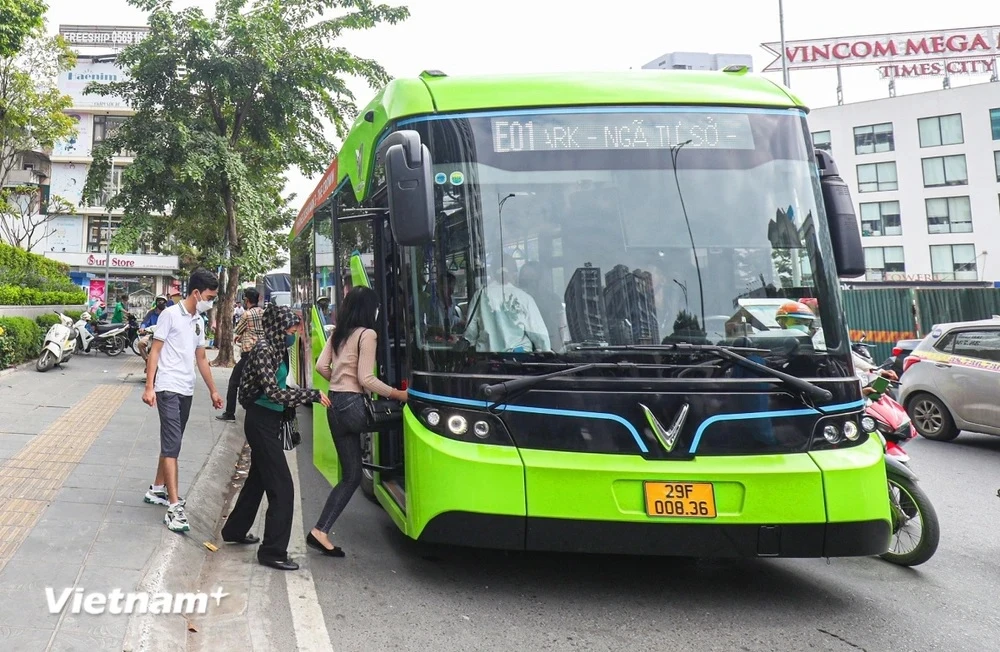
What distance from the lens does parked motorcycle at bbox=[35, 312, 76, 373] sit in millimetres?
13230

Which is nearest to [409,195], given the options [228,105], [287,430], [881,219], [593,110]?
[593,110]

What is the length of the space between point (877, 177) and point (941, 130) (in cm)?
397

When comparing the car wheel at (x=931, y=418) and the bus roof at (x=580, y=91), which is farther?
the car wheel at (x=931, y=418)

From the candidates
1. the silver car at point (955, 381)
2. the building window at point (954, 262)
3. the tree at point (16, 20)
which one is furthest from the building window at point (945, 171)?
the tree at point (16, 20)

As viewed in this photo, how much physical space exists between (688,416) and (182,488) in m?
4.29

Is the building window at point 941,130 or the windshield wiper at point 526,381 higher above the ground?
the building window at point 941,130

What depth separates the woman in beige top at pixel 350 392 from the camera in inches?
185

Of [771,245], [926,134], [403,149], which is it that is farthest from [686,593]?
[926,134]

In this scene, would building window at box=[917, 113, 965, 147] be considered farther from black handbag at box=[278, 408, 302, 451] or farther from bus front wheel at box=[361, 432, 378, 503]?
black handbag at box=[278, 408, 302, 451]

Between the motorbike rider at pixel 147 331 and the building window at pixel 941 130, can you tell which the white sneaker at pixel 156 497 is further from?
the building window at pixel 941 130

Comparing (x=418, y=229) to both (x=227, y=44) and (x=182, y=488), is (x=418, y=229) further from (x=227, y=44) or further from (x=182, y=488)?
(x=227, y=44)

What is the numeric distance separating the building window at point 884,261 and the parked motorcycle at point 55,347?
41383mm

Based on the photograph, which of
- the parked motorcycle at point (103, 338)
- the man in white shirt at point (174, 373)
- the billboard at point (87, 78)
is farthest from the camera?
the billboard at point (87, 78)

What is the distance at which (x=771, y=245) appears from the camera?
13.7ft
